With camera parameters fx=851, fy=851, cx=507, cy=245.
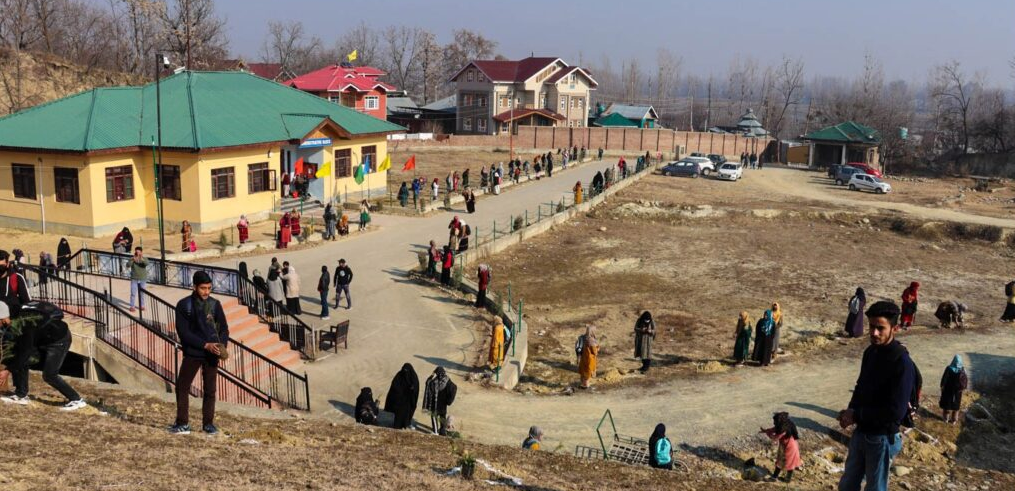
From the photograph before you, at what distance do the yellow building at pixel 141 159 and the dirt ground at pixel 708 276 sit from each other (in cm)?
995

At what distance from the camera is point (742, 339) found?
18.2 meters

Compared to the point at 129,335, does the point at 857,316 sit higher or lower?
lower

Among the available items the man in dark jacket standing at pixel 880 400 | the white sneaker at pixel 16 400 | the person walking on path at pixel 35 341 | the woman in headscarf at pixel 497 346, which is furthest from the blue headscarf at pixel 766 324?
the white sneaker at pixel 16 400

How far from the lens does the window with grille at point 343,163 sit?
36438mm

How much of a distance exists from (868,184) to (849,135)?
1301 centimetres

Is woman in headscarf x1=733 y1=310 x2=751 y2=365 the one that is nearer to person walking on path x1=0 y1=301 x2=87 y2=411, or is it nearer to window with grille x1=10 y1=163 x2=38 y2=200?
person walking on path x1=0 y1=301 x2=87 y2=411

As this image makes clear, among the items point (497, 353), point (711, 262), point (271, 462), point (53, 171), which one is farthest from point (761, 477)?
point (53, 171)

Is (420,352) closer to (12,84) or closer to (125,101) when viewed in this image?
(125,101)

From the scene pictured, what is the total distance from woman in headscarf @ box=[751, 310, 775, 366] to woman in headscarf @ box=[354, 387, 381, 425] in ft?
28.0

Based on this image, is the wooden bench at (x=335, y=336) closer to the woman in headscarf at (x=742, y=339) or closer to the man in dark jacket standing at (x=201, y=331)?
the man in dark jacket standing at (x=201, y=331)

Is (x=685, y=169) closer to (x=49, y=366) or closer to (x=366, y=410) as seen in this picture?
(x=366, y=410)

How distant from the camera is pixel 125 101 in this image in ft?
102

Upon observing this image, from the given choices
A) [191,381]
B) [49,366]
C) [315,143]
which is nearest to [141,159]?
[315,143]

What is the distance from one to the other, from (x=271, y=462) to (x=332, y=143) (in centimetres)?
2781
